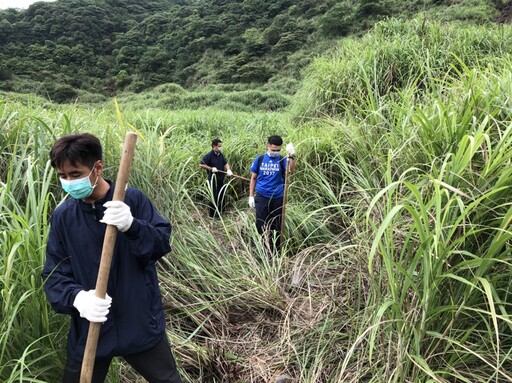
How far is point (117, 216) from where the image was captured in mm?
1381

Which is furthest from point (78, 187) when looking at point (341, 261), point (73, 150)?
point (341, 261)

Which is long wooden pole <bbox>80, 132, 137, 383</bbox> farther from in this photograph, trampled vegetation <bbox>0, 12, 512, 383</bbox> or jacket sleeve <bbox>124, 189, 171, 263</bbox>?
trampled vegetation <bbox>0, 12, 512, 383</bbox>

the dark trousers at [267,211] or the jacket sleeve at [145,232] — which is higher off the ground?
the jacket sleeve at [145,232]

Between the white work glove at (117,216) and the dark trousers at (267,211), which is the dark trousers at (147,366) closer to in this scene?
the white work glove at (117,216)

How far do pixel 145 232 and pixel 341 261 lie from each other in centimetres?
138

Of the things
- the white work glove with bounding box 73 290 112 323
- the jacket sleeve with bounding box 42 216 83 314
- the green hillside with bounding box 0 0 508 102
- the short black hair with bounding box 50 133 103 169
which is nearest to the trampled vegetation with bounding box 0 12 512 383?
the jacket sleeve with bounding box 42 216 83 314

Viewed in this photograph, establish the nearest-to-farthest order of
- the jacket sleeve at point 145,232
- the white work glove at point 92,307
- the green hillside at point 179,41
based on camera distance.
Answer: the white work glove at point 92,307, the jacket sleeve at point 145,232, the green hillside at point 179,41

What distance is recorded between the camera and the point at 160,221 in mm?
1623

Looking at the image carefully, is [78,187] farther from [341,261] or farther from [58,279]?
[341,261]

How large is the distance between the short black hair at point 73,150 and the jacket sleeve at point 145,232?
0.27 m

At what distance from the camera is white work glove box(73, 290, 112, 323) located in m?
1.36

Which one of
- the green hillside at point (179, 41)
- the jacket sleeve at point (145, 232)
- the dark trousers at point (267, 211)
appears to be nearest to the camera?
the jacket sleeve at point (145, 232)

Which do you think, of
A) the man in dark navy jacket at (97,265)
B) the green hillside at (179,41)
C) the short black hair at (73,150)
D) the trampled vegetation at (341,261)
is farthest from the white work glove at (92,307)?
the green hillside at (179,41)

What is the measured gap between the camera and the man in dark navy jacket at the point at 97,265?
1.42 m
